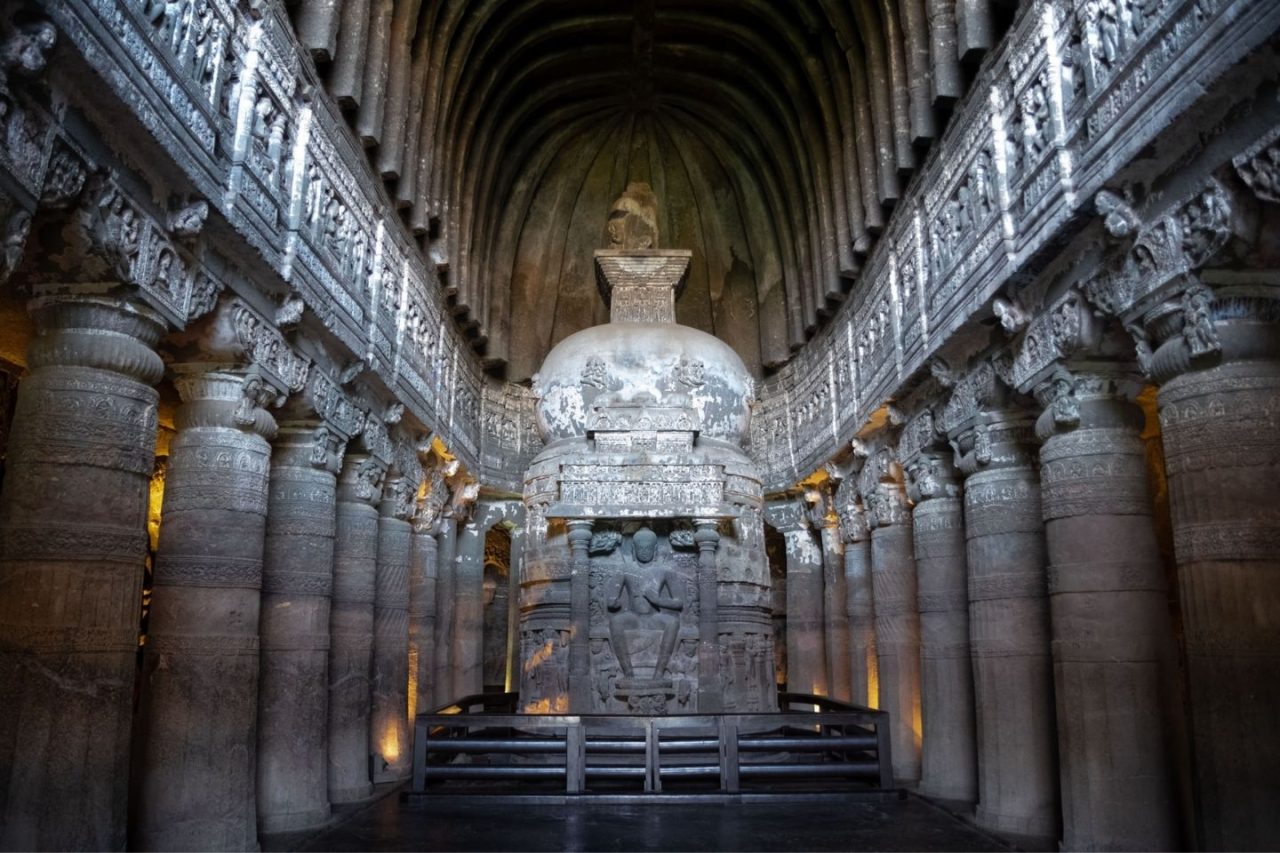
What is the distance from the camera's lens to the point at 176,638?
826cm

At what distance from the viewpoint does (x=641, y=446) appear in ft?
43.4

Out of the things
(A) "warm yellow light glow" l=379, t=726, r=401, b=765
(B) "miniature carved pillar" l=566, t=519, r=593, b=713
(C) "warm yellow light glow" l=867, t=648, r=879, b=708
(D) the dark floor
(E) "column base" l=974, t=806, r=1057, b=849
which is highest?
(B) "miniature carved pillar" l=566, t=519, r=593, b=713

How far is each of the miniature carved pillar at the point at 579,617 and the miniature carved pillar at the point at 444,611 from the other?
442cm

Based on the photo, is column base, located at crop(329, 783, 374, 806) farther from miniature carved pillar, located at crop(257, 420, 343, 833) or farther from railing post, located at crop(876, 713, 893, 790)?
railing post, located at crop(876, 713, 893, 790)

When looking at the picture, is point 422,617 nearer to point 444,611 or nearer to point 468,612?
point 444,611

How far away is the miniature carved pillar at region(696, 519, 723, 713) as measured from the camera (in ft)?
40.5

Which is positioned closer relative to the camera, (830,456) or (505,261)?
(830,456)

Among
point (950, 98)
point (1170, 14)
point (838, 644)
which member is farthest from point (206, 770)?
point (838, 644)

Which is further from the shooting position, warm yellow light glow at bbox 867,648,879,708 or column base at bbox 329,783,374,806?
warm yellow light glow at bbox 867,648,879,708

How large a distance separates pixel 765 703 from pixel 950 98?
8.17m

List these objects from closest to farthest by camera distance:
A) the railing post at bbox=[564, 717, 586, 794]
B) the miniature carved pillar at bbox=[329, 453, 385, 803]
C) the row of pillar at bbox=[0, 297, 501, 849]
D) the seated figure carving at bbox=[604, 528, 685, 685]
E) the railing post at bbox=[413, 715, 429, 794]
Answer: the row of pillar at bbox=[0, 297, 501, 849] → the railing post at bbox=[564, 717, 586, 794] → the railing post at bbox=[413, 715, 429, 794] → the miniature carved pillar at bbox=[329, 453, 385, 803] → the seated figure carving at bbox=[604, 528, 685, 685]

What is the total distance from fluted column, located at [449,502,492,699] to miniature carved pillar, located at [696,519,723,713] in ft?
23.1

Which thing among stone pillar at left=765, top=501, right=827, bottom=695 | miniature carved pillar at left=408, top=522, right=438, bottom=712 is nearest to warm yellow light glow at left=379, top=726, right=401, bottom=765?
miniature carved pillar at left=408, top=522, right=438, bottom=712

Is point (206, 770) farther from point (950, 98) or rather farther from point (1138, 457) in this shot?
point (950, 98)
